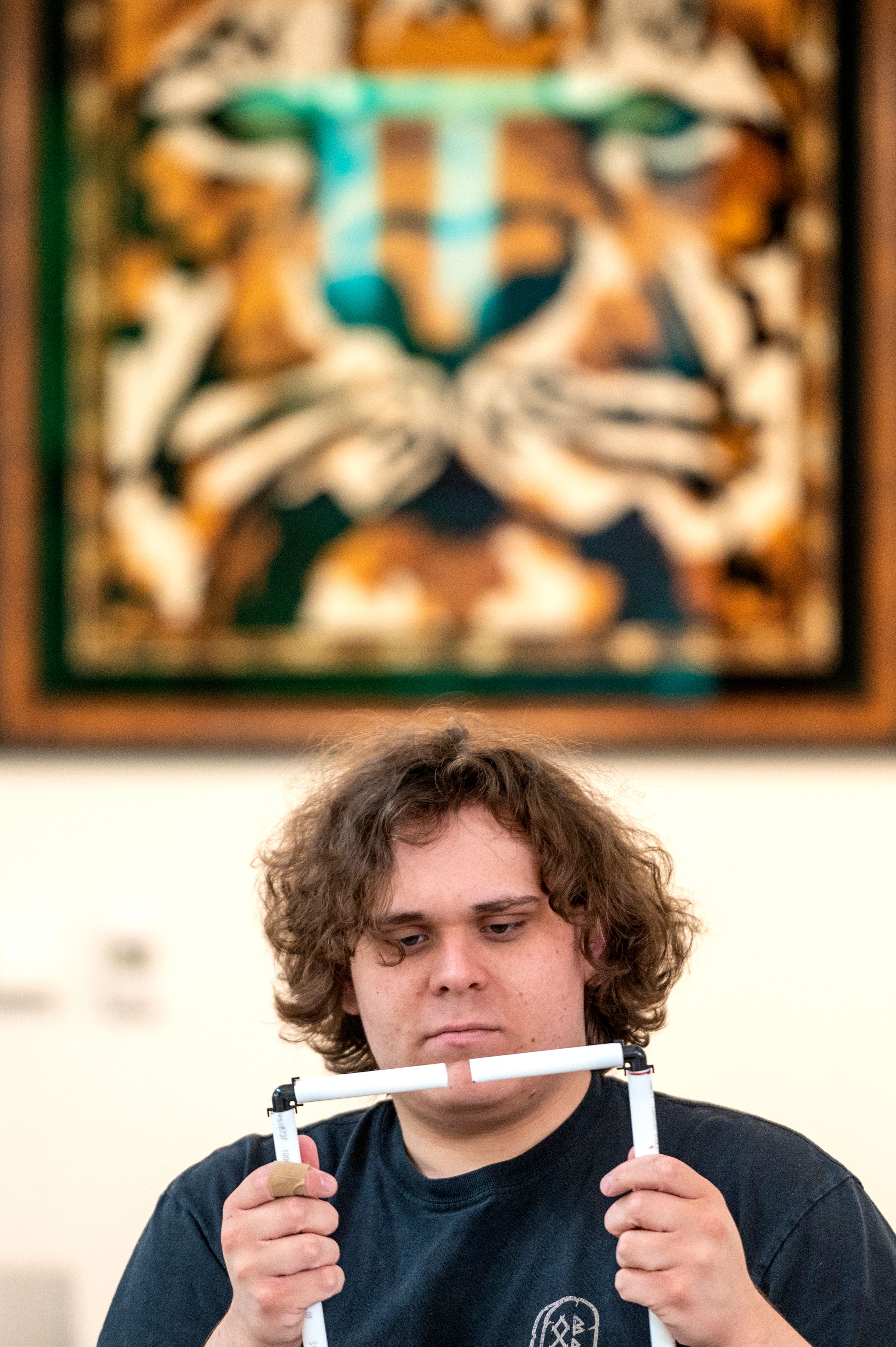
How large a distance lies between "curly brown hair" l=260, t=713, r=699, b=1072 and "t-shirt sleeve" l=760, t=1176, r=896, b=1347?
27cm

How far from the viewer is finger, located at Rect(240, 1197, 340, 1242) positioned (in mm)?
1129

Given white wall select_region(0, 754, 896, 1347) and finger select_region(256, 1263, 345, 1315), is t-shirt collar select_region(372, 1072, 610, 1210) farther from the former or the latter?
white wall select_region(0, 754, 896, 1347)

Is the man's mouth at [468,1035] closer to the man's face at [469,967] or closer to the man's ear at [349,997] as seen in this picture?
the man's face at [469,967]

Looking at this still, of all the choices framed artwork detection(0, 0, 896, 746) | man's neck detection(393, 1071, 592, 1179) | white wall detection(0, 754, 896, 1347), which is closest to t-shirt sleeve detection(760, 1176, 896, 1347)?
man's neck detection(393, 1071, 592, 1179)

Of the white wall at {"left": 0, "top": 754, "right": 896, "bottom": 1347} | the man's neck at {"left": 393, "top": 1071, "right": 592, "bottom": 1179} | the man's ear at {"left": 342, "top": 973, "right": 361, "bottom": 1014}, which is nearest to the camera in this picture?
the man's neck at {"left": 393, "top": 1071, "right": 592, "bottom": 1179}

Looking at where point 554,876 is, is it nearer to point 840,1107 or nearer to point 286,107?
point 840,1107

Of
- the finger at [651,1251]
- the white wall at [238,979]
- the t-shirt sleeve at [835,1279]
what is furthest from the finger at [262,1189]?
the white wall at [238,979]

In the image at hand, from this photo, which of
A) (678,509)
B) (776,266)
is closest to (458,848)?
(678,509)

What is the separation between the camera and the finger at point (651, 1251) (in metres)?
1.05

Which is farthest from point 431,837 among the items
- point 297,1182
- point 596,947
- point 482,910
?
point 297,1182

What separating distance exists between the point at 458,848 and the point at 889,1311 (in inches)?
19.3

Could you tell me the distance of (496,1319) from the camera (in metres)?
1.21

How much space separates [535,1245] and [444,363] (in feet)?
4.56

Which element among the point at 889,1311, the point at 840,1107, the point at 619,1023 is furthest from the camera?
the point at 840,1107
